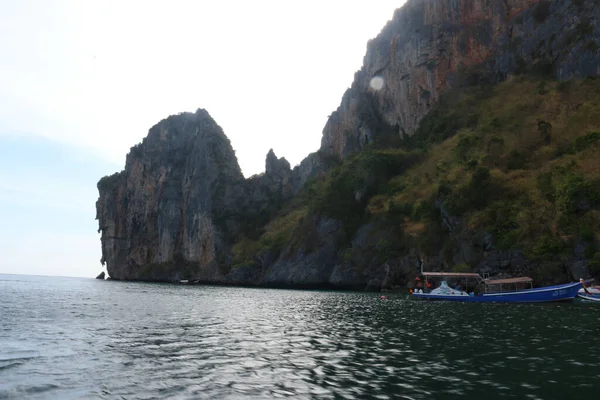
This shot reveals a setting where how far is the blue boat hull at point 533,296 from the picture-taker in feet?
174

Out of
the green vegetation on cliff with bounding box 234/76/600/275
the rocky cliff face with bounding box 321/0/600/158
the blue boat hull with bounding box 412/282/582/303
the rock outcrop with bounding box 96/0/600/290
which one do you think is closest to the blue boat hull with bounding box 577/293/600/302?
the blue boat hull with bounding box 412/282/582/303

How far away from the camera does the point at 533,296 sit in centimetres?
5581

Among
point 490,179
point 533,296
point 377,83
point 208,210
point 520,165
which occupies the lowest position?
point 533,296

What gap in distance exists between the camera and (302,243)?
11950 cm

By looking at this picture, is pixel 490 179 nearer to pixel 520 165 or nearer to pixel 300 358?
pixel 520 165


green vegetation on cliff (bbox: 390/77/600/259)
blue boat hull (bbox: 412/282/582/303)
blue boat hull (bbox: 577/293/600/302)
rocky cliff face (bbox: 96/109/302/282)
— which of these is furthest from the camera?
rocky cliff face (bbox: 96/109/302/282)

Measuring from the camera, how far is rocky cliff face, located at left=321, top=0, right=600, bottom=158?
112 meters

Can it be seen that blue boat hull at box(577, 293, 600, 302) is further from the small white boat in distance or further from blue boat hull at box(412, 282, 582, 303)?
blue boat hull at box(412, 282, 582, 303)

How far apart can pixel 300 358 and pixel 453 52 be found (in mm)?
139795

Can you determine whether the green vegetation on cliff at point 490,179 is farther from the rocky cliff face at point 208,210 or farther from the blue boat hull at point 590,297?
the rocky cliff face at point 208,210

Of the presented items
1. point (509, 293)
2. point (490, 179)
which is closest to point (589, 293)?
point (509, 293)

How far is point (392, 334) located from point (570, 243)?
5112 cm

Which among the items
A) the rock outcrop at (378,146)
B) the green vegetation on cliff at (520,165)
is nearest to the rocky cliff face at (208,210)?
the rock outcrop at (378,146)

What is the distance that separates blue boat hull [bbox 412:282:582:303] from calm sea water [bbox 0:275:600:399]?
18.7 metres
